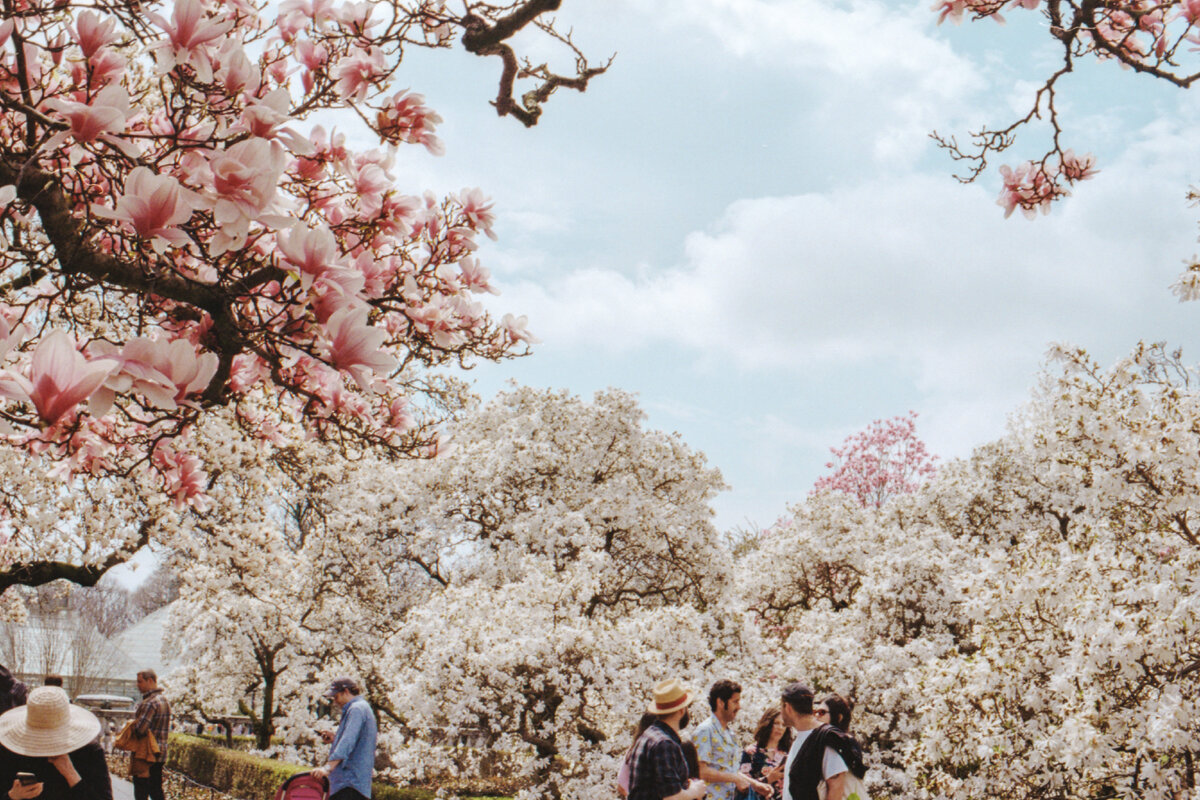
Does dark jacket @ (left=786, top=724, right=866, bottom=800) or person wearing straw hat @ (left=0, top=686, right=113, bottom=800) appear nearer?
person wearing straw hat @ (left=0, top=686, right=113, bottom=800)

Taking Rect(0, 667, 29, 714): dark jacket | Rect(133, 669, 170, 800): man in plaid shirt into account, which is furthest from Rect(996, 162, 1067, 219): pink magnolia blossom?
Rect(133, 669, 170, 800): man in plaid shirt

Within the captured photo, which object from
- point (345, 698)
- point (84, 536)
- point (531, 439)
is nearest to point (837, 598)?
point (531, 439)

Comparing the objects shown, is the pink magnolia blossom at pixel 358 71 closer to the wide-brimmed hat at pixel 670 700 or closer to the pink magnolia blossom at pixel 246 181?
the pink magnolia blossom at pixel 246 181

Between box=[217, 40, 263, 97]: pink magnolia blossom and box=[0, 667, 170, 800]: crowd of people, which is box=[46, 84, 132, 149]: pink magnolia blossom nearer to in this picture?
box=[217, 40, 263, 97]: pink magnolia blossom

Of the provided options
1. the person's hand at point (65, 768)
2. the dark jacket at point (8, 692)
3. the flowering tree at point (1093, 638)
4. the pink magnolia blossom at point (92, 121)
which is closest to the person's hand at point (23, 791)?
the person's hand at point (65, 768)

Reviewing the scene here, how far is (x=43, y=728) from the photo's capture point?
3299 millimetres

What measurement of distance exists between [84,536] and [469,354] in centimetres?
727

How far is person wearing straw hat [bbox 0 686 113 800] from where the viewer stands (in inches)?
128

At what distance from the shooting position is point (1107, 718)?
4461 millimetres

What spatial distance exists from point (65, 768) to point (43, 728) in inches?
7.5

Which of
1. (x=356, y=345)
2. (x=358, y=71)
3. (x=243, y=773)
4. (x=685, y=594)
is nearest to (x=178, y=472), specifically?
(x=358, y=71)

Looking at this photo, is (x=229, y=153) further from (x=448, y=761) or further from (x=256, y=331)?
(x=448, y=761)

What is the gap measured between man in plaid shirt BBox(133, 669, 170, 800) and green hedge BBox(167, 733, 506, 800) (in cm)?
297

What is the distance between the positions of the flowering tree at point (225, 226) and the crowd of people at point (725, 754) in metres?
1.89
